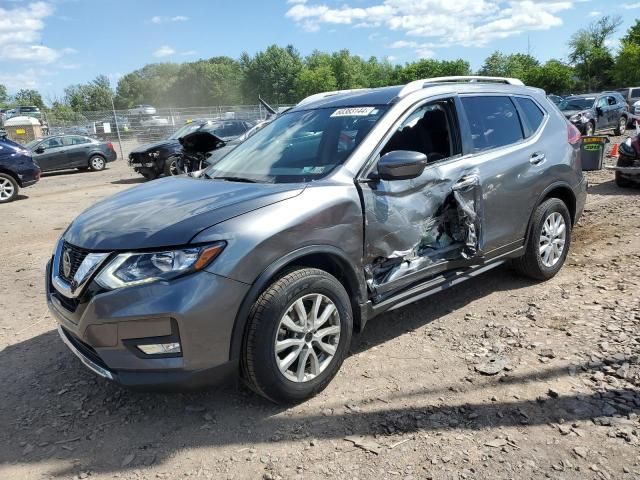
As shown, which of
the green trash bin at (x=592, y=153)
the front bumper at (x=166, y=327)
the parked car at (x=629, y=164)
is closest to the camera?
the front bumper at (x=166, y=327)

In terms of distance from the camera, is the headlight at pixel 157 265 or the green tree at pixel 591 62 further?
the green tree at pixel 591 62

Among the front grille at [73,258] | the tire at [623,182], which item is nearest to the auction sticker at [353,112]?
the front grille at [73,258]

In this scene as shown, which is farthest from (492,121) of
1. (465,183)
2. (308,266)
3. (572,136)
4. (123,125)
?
(123,125)

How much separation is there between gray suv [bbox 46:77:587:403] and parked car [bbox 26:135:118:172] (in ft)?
52.1

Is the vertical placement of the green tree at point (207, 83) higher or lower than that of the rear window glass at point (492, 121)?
higher

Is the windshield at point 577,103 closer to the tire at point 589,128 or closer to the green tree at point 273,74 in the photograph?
the tire at point 589,128

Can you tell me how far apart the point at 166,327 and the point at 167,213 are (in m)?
0.69

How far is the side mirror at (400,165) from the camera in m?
3.14

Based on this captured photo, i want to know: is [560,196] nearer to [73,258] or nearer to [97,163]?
[73,258]

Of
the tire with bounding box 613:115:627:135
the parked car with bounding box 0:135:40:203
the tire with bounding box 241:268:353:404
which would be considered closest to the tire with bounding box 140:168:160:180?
the parked car with bounding box 0:135:40:203

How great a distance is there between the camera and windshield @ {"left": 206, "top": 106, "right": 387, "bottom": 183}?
3.40 metres

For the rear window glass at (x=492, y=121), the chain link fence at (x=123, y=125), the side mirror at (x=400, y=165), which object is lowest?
the side mirror at (x=400, y=165)

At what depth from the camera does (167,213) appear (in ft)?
9.45

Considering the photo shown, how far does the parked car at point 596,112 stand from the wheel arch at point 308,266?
1727cm
